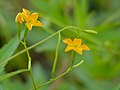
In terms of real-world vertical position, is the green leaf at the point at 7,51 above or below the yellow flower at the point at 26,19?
below

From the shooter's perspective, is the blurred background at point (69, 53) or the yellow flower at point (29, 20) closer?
the yellow flower at point (29, 20)

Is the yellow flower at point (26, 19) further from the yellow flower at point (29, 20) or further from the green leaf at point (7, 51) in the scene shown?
the green leaf at point (7, 51)

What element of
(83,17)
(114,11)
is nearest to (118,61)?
(83,17)

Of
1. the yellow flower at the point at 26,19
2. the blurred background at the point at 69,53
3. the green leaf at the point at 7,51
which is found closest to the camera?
the yellow flower at the point at 26,19

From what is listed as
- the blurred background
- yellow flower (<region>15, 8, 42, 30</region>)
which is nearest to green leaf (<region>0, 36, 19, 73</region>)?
yellow flower (<region>15, 8, 42, 30</region>)

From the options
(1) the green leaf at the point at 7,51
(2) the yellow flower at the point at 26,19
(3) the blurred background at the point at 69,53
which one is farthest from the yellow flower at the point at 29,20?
(3) the blurred background at the point at 69,53

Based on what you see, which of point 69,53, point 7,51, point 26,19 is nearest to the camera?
point 26,19

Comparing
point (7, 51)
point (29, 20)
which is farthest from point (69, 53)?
point (29, 20)

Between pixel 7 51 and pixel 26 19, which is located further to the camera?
pixel 7 51

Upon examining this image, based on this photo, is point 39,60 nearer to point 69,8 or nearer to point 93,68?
point 69,8

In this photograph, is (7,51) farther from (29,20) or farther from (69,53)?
(69,53)

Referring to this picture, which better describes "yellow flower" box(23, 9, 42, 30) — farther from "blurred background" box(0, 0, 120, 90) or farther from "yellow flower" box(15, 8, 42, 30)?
"blurred background" box(0, 0, 120, 90)
